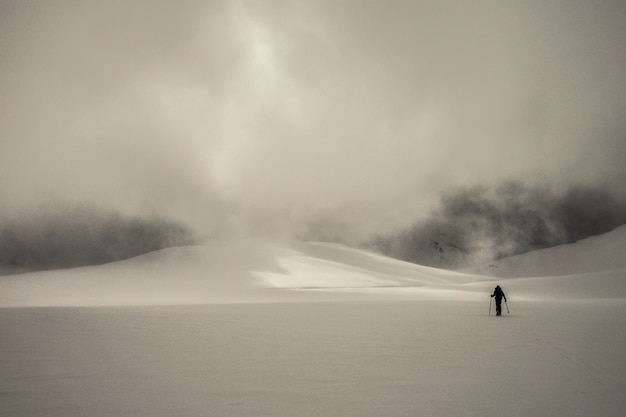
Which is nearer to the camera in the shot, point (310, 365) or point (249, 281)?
point (310, 365)

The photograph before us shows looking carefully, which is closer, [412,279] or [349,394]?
[349,394]

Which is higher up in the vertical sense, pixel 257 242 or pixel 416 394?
pixel 257 242

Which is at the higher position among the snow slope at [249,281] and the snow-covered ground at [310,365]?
the snow slope at [249,281]

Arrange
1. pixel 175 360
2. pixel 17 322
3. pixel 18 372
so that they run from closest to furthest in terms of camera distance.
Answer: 1. pixel 18 372
2. pixel 175 360
3. pixel 17 322

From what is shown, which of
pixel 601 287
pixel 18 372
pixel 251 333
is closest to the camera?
pixel 18 372

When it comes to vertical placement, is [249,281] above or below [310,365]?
above

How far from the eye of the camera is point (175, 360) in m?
10.3

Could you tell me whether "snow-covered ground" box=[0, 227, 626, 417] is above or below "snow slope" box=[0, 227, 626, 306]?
below

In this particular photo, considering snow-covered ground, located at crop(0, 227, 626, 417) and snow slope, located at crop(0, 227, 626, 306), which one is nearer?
snow-covered ground, located at crop(0, 227, 626, 417)

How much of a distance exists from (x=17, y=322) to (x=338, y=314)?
14.2m

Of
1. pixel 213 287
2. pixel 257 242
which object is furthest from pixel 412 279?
pixel 213 287

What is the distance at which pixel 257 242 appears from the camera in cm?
9394

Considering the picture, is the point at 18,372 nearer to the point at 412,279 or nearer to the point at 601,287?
the point at 601,287

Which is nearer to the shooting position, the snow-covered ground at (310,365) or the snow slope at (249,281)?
the snow-covered ground at (310,365)
